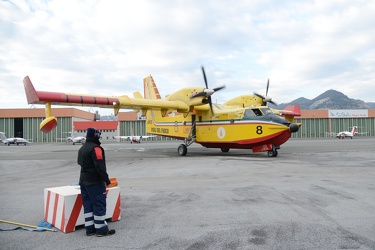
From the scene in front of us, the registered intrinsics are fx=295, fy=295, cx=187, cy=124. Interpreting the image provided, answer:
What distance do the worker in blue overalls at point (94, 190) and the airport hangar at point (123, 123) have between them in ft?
218

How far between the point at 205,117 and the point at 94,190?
17.2 meters

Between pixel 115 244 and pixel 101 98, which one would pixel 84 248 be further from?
pixel 101 98

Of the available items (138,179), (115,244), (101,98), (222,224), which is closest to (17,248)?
(115,244)

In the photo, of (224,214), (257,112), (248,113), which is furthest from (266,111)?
(224,214)

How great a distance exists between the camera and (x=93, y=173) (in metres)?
5.10

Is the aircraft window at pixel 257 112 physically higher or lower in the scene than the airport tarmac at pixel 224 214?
higher

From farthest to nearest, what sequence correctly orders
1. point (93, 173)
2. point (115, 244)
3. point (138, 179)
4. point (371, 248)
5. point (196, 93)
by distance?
point (196, 93)
point (138, 179)
point (93, 173)
point (115, 244)
point (371, 248)

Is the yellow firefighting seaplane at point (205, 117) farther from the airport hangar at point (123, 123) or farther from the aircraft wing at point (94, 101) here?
the airport hangar at point (123, 123)

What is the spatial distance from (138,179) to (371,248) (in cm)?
784

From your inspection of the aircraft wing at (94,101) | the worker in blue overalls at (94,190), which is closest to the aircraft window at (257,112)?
the aircraft wing at (94,101)

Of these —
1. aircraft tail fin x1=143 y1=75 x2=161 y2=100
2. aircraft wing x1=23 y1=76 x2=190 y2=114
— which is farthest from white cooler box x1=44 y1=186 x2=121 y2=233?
aircraft tail fin x1=143 y1=75 x2=161 y2=100

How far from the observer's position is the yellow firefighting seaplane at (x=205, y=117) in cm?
1720

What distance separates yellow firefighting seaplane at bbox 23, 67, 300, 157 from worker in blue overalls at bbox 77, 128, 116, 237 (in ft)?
39.6

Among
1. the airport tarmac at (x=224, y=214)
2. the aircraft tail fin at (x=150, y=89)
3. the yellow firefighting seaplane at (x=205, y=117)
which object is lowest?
the airport tarmac at (x=224, y=214)
